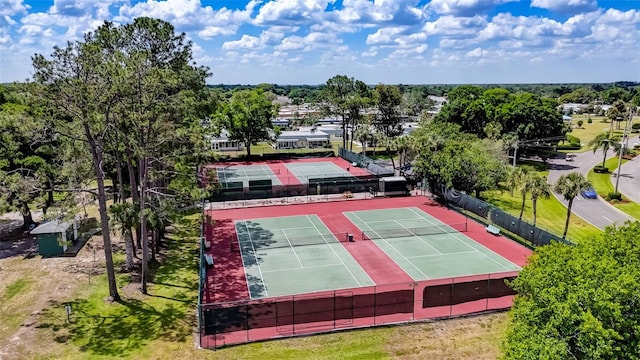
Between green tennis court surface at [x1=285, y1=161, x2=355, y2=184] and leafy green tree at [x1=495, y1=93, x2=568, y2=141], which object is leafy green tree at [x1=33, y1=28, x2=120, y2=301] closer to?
green tennis court surface at [x1=285, y1=161, x2=355, y2=184]

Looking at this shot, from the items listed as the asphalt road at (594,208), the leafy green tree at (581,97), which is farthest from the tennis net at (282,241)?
the leafy green tree at (581,97)

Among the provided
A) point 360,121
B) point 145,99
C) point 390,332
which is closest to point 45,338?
point 145,99

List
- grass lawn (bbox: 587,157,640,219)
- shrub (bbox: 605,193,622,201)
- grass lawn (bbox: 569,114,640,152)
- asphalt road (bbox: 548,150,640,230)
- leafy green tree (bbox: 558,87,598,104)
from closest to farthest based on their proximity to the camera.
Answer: asphalt road (bbox: 548,150,640,230)
grass lawn (bbox: 587,157,640,219)
shrub (bbox: 605,193,622,201)
grass lawn (bbox: 569,114,640,152)
leafy green tree (bbox: 558,87,598,104)

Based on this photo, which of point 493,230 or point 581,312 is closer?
point 581,312

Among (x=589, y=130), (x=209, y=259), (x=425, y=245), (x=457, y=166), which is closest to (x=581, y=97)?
(x=589, y=130)

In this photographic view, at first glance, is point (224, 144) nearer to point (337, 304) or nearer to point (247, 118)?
point (247, 118)

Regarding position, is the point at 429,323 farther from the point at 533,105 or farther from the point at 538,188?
the point at 533,105

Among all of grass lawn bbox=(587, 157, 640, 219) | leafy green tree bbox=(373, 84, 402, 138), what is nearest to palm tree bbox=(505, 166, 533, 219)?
grass lawn bbox=(587, 157, 640, 219)

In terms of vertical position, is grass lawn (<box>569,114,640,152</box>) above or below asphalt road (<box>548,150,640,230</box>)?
above
